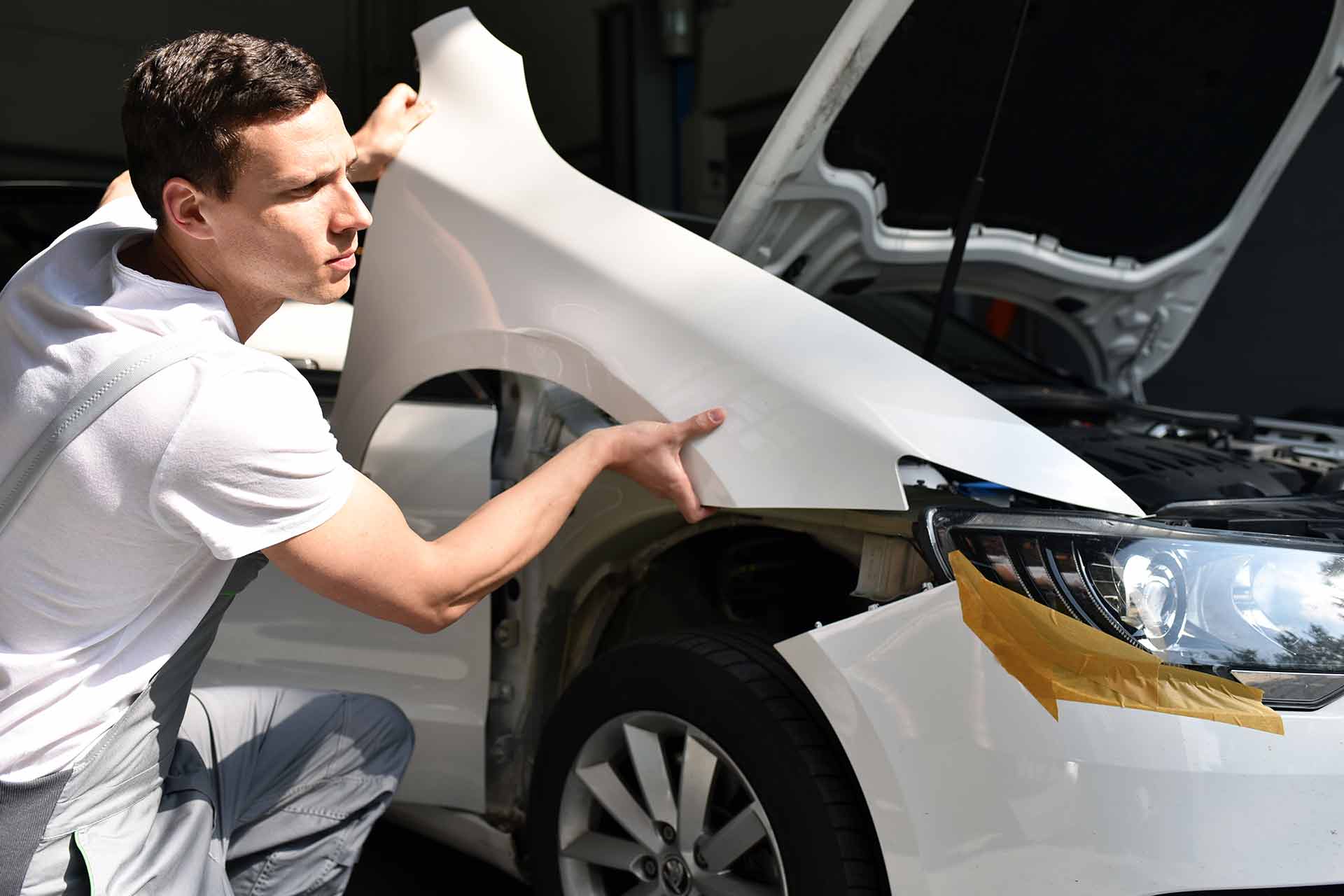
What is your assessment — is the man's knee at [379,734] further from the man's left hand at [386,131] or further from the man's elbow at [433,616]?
the man's left hand at [386,131]

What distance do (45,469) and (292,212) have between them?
1.22 feet

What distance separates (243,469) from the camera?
46.5 inches

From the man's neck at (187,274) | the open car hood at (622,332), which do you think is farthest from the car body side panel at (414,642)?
the man's neck at (187,274)

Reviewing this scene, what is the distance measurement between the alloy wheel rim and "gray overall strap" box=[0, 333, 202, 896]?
798 mm

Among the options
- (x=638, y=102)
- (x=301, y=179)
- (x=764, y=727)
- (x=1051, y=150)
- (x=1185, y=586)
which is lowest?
(x=638, y=102)

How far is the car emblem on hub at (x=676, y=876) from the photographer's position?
1.74 meters

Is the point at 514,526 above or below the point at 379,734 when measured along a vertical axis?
above

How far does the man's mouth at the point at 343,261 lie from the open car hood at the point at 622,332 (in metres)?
0.36

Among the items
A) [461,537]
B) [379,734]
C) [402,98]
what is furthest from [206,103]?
[379,734]

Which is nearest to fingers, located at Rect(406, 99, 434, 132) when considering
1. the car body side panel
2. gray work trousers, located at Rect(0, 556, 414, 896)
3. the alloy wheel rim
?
the car body side panel

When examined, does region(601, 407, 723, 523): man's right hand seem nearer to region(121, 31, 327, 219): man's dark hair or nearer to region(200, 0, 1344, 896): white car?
region(200, 0, 1344, 896): white car

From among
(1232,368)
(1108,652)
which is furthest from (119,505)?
(1232,368)

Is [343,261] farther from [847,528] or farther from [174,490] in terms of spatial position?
[847,528]

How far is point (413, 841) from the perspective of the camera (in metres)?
2.73
